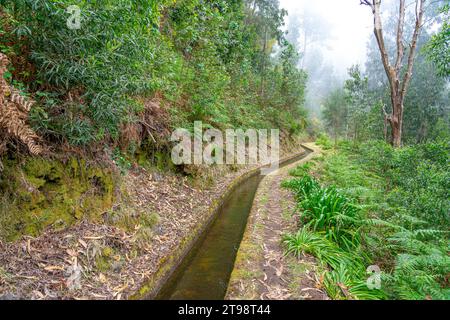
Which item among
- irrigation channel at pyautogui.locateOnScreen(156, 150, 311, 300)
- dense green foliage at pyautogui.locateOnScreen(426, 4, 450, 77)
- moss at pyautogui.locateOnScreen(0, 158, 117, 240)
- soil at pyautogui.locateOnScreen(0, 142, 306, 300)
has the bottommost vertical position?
irrigation channel at pyautogui.locateOnScreen(156, 150, 311, 300)

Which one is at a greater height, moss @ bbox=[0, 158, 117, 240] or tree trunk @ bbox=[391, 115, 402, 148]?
tree trunk @ bbox=[391, 115, 402, 148]

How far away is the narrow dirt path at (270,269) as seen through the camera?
299 cm

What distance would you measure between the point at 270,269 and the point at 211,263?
1.01 meters

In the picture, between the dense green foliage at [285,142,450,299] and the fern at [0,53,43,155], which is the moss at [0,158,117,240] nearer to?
the fern at [0,53,43,155]

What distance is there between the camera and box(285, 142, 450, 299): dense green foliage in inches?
114

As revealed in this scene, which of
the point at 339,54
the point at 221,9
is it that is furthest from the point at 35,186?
the point at 339,54

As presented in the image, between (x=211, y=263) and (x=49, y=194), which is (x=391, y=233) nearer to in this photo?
(x=211, y=263)

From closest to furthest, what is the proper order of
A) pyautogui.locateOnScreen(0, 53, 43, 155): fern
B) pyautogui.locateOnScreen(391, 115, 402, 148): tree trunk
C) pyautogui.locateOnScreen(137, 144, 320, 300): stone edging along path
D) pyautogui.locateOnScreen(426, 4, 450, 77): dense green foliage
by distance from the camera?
pyautogui.locateOnScreen(0, 53, 43, 155): fern → pyautogui.locateOnScreen(137, 144, 320, 300): stone edging along path → pyautogui.locateOnScreen(426, 4, 450, 77): dense green foliage → pyautogui.locateOnScreen(391, 115, 402, 148): tree trunk

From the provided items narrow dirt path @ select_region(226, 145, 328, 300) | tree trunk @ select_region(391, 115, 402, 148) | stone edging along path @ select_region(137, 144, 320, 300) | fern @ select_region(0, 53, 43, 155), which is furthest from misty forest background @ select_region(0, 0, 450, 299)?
tree trunk @ select_region(391, 115, 402, 148)

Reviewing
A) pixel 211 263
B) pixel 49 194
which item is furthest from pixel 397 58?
pixel 49 194

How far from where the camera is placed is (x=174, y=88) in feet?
21.0

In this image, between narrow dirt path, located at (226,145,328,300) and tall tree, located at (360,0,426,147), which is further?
tall tree, located at (360,0,426,147)

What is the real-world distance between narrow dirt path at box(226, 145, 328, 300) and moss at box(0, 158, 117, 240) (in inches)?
86.4
